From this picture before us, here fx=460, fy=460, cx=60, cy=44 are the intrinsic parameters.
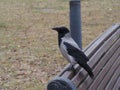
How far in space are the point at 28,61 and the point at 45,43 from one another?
4.67ft

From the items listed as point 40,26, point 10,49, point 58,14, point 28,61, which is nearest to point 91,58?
point 28,61

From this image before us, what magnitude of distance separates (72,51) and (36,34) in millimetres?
6244

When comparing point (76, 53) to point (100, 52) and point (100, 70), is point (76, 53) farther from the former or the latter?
point (100, 52)

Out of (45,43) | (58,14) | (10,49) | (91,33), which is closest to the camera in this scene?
(10,49)

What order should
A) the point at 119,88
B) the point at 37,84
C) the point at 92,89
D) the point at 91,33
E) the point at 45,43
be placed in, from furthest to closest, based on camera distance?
the point at 91,33 < the point at 45,43 < the point at 37,84 < the point at 119,88 < the point at 92,89

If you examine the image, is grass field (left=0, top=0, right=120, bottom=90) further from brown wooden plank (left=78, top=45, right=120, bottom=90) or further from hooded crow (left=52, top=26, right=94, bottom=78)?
hooded crow (left=52, top=26, right=94, bottom=78)

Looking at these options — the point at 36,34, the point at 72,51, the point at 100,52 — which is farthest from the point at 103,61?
the point at 36,34

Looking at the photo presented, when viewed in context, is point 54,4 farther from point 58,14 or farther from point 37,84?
point 37,84

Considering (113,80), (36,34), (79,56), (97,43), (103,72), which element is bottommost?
(36,34)

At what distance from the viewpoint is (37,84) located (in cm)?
634

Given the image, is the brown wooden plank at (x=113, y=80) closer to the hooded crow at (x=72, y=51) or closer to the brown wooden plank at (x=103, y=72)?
the brown wooden plank at (x=103, y=72)

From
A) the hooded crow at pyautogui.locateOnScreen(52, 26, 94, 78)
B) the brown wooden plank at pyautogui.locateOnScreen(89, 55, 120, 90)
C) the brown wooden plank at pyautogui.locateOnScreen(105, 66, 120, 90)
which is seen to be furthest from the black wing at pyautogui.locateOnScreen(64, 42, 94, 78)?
the brown wooden plank at pyautogui.locateOnScreen(105, 66, 120, 90)

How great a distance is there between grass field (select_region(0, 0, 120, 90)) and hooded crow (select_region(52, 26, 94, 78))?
2.53 metres

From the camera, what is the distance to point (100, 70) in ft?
13.7
